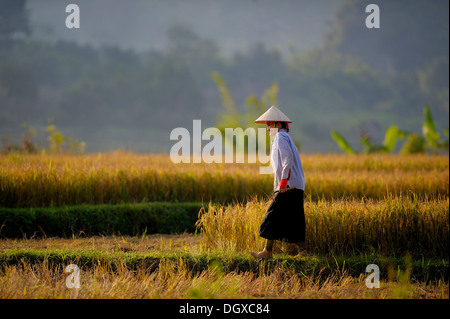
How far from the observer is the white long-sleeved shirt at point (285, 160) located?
518cm

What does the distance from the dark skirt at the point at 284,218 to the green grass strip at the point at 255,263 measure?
1.03 ft

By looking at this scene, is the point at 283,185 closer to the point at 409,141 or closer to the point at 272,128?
the point at 272,128

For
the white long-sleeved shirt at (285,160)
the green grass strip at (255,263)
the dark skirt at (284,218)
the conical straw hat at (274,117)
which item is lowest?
the green grass strip at (255,263)

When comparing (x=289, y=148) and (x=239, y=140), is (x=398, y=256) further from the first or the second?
(x=239, y=140)

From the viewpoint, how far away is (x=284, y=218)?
17.4 feet

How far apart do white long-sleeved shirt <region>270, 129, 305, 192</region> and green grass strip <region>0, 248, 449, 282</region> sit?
97 cm

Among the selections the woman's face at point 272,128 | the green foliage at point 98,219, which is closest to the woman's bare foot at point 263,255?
the woman's face at point 272,128

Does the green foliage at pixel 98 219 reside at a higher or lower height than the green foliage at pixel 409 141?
lower

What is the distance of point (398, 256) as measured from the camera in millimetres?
6000

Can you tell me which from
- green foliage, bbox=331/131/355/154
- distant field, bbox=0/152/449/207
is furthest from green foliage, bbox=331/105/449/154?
distant field, bbox=0/152/449/207

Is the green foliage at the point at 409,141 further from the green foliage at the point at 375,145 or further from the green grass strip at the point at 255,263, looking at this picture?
the green grass strip at the point at 255,263

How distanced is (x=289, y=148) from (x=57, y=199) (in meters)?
5.94

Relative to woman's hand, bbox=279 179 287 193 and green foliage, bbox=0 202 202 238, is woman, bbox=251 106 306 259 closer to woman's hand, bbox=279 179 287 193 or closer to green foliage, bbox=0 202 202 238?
woman's hand, bbox=279 179 287 193

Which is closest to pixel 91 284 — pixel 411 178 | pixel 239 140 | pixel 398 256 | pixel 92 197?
pixel 398 256
